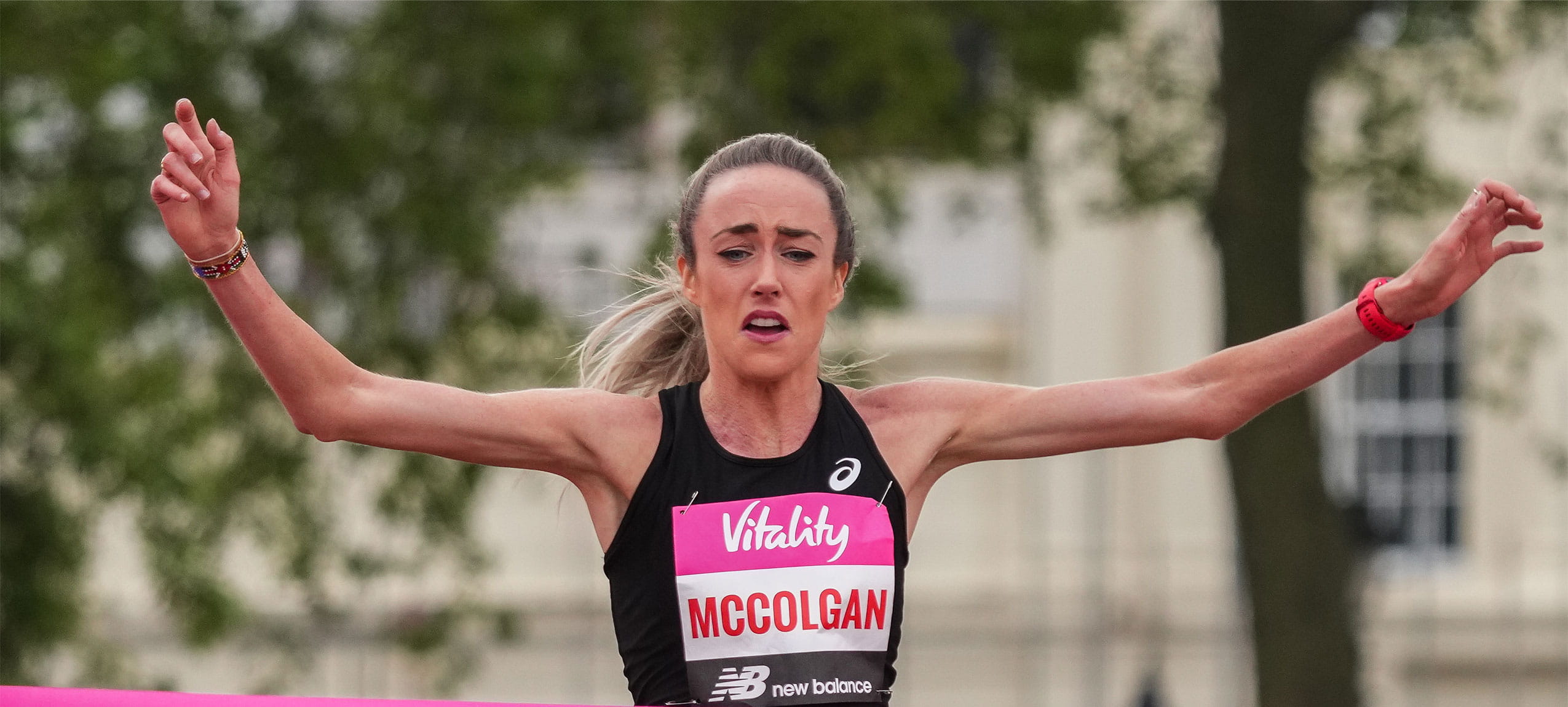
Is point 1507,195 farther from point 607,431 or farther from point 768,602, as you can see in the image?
point 607,431

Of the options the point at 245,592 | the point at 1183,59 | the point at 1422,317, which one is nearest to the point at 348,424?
the point at 1422,317

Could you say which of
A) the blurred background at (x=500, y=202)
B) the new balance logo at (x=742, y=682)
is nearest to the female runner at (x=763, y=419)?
the new balance logo at (x=742, y=682)

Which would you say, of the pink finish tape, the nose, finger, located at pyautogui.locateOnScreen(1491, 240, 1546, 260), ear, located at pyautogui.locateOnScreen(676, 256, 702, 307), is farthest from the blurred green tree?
finger, located at pyautogui.locateOnScreen(1491, 240, 1546, 260)

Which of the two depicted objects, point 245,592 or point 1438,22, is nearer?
point 1438,22

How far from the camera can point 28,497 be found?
7570 mm

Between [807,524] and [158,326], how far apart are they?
255 inches

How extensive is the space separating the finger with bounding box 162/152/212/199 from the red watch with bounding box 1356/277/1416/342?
5.44ft

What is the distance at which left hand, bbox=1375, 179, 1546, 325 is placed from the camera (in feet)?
9.33

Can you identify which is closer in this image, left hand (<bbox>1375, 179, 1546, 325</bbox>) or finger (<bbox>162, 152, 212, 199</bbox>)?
finger (<bbox>162, 152, 212, 199</bbox>)

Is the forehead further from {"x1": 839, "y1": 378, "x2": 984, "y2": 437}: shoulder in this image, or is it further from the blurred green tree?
the blurred green tree

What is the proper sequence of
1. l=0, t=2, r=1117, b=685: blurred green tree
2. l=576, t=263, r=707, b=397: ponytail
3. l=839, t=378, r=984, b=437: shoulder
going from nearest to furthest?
l=839, t=378, r=984, b=437: shoulder, l=576, t=263, r=707, b=397: ponytail, l=0, t=2, r=1117, b=685: blurred green tree

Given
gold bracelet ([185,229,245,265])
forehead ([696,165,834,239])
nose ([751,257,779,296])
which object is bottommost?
gold bracelet ([185,229,245,265])

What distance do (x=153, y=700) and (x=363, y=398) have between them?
0.55 m

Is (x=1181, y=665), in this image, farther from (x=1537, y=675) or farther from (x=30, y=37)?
(x=30, y=37)
